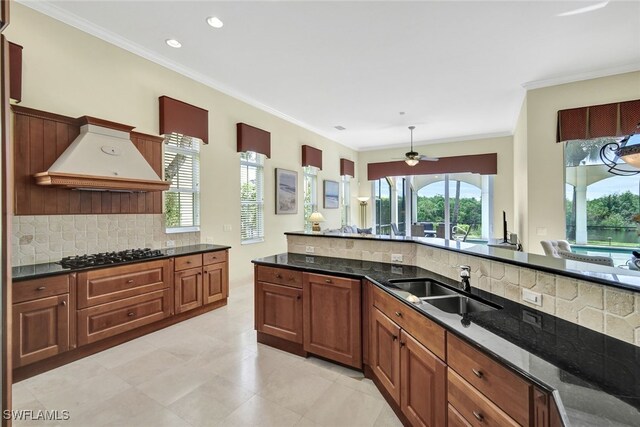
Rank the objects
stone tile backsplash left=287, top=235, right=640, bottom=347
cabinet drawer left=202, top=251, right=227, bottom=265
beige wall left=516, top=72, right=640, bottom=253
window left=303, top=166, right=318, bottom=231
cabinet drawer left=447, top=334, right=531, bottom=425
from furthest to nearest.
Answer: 1. window left=303, top=166, right=318, bottom=231
2. beige wall left=516, top=72, right=640, bottom=253
3. cabinet drawer left=202, top=251, right=227, bottom=265
4. stone tile backsplash left=287, top=235, right=640, bottom=347
5. cabinet drawer left=447, top=334, right=531, bottom=425

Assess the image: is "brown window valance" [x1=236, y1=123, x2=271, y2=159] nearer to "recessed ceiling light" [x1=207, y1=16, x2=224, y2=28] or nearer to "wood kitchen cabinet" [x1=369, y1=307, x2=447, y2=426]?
"recessed ceiling light" [x1=207, y1=16, x2=224, y2=28]

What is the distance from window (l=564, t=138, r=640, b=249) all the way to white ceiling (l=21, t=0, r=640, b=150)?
4.29ft

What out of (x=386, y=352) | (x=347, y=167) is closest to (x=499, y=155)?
(x=347, y=167)

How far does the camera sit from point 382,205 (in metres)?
9.81

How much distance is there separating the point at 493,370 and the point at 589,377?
29 centimetres

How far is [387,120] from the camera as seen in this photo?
261 inches

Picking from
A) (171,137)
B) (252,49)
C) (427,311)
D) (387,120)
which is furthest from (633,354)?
(387,120)

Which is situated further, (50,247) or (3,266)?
(50,247)

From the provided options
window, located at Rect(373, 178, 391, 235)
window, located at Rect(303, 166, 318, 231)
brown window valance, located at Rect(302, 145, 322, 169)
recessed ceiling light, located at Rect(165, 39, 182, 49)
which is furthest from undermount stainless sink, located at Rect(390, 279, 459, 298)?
window, located at Rect(373, 178, 391, 235)

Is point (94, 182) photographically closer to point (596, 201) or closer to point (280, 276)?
point (280, 276)

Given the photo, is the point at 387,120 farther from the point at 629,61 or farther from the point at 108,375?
the point at 108,375

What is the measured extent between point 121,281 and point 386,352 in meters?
2.72

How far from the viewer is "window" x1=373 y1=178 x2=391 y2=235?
9.69m

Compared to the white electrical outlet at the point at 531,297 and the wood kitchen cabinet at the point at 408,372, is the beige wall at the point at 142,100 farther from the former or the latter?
the white electrical outlet at the point at 531,297
